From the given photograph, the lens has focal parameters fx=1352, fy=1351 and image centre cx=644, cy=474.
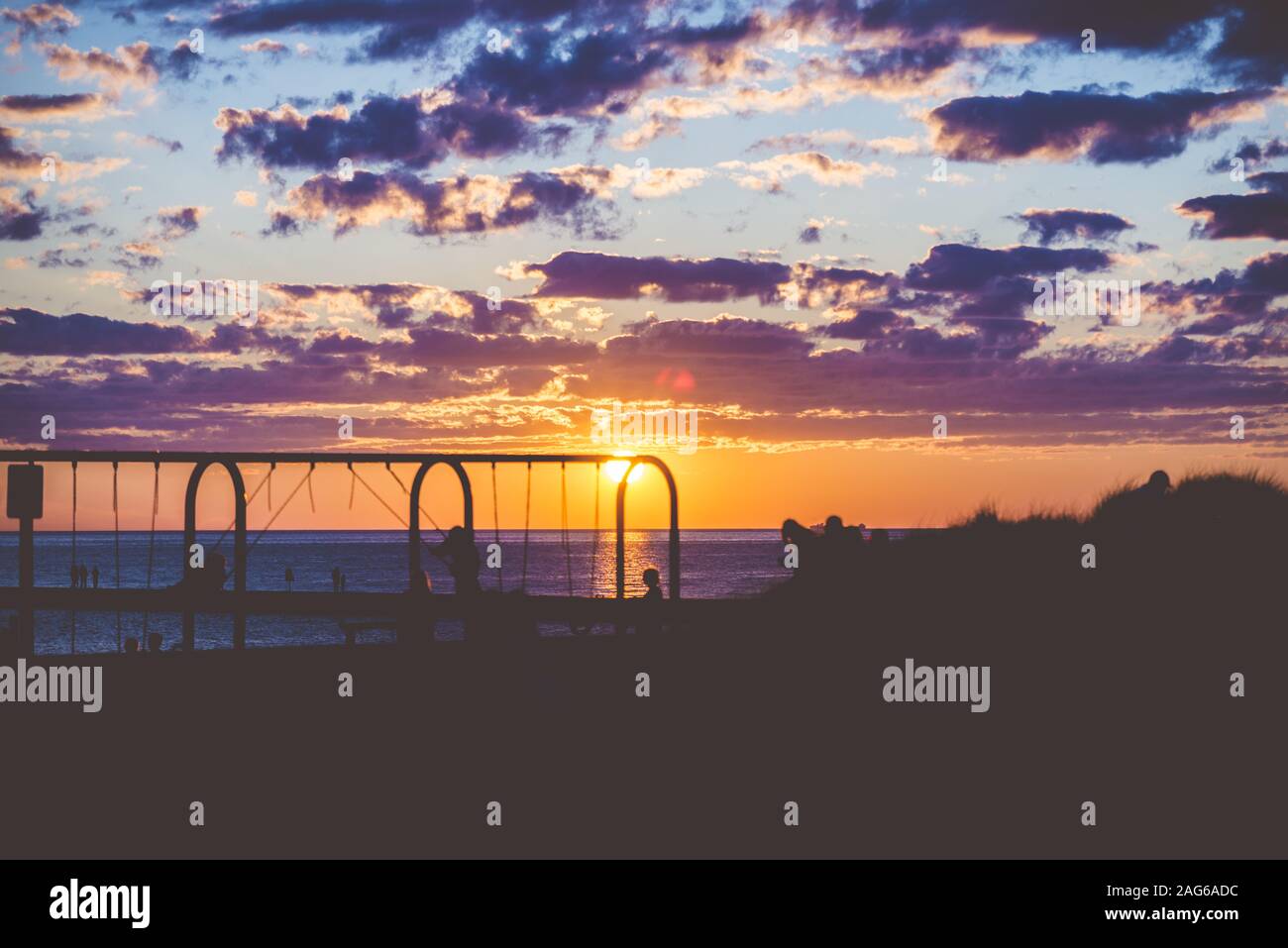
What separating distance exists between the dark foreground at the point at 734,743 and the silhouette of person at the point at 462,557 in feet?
2.91

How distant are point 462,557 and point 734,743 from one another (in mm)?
4550

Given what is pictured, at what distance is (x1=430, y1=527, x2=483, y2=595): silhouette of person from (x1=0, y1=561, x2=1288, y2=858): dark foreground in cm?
89

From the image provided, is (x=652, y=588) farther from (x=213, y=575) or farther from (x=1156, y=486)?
(x=1156, y=486)

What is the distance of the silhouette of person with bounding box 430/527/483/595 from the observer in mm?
15117

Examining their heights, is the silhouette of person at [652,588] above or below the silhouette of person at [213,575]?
below

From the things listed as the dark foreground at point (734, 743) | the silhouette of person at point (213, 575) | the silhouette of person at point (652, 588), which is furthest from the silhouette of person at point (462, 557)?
the silhouette of person at point (213, 575)

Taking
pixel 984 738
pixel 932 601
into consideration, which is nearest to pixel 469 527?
pixel 932 601

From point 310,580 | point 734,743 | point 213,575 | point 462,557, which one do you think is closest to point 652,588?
point 462,557

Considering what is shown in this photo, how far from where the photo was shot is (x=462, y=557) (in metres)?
15.6

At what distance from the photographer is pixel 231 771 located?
1199cm

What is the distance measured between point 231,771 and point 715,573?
323ft

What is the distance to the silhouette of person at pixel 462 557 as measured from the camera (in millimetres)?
15117

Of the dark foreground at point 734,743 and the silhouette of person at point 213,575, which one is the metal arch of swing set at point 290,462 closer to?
the silhouette of person at point 213,575
